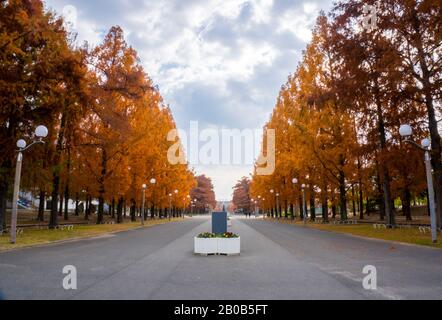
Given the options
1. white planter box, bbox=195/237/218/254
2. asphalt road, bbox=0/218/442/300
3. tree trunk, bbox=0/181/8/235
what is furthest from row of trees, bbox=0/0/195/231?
white planter box, bbox=195/237/218/254

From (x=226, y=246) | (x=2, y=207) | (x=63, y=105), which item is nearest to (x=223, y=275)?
(x=226, y=246)

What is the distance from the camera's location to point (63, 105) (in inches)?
842

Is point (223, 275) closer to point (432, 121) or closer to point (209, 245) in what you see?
point (209, 245)

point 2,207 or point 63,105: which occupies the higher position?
point 63,105

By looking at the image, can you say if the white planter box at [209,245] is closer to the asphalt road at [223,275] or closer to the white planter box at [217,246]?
the white planter box at [217,246]

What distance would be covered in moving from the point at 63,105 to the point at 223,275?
16.7m

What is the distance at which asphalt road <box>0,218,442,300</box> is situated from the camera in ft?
21.7

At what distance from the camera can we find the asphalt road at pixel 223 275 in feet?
21.7

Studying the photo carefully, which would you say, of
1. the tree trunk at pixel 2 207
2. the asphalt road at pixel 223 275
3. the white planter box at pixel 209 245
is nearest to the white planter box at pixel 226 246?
the white planter box at pixel 209 245

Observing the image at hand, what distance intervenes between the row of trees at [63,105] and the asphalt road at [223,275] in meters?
10.3

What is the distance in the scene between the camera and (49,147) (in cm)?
2284
